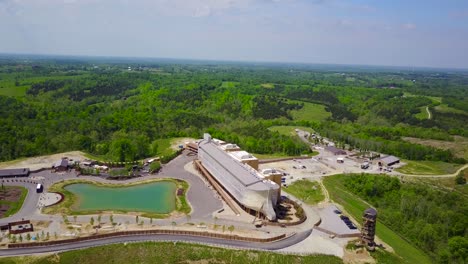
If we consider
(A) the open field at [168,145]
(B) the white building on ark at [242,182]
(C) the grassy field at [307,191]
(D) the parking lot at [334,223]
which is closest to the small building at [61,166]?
(A) the open field at [168,145]

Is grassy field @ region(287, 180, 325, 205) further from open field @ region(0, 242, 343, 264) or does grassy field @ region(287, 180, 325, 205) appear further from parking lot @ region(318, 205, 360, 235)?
open field @ region(0, 242, 343, 264)

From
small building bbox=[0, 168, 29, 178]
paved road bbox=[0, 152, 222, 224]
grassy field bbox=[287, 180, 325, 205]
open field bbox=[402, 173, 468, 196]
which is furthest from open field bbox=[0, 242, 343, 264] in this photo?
open field bbox=[402, 173, 468, 196]

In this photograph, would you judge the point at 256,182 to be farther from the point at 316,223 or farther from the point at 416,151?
the point at 416,151

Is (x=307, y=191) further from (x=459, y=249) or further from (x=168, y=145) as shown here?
(x=168, y=145)

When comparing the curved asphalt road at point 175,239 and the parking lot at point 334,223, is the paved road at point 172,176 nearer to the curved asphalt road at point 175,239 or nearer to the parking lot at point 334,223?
the curved asphalt road at point 175,239

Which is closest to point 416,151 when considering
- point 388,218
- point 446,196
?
point 446,196

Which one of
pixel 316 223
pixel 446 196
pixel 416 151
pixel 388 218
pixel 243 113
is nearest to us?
pixel 316 223
